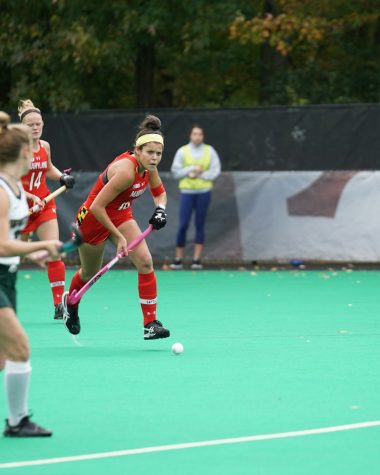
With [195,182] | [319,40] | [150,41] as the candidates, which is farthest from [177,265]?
[319,40]

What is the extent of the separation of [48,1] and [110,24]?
103 centimetres

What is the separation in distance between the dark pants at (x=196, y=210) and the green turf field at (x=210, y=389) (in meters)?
3.59

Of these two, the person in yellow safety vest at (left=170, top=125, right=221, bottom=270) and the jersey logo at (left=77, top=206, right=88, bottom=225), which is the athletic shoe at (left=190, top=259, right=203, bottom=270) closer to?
the person in yellow safety vest at (left=170, top=125, right=221, bottom=270)

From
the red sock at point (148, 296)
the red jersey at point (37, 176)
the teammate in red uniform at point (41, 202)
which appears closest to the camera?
the red sock at point (148, 296)

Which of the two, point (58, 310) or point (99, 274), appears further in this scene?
point (58, 310)

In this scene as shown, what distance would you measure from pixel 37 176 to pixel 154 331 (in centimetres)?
236

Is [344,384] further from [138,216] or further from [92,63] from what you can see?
[92,63]

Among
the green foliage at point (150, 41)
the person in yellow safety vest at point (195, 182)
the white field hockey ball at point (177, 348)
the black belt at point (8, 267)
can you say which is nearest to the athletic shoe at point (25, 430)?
the black belt at point (8, 267)

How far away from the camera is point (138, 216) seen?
1786 cm

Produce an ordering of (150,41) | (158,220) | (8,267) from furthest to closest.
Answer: (150,41)
(158,220)
(8,267)

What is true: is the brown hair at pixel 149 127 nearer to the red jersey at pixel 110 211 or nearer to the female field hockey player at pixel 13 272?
the red jersey at pixel 110 211

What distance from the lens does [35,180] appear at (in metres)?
11.6

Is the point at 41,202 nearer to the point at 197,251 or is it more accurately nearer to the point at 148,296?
the point at 148,296

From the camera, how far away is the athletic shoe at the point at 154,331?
9.91 metres
